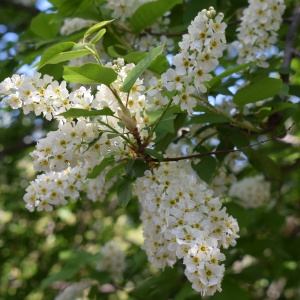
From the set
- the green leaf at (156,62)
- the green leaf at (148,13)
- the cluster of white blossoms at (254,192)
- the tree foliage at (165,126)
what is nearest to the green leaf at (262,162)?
the tree foliage at (165,126)

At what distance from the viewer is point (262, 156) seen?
7.46ft

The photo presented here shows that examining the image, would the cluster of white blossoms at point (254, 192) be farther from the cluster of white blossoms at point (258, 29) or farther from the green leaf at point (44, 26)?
the green leaf at point (44, 26)

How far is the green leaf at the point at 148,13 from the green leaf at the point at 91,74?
2.75ft

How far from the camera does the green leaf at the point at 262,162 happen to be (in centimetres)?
226

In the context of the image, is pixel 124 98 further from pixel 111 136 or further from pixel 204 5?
pixel 204 5

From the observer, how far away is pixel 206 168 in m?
2.14

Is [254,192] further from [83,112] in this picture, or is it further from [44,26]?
[83,112]

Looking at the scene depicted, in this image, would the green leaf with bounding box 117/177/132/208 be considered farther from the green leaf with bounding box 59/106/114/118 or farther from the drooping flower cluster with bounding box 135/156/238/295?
the green leaf with bounding box 59/106/114/118

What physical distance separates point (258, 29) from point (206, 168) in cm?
69

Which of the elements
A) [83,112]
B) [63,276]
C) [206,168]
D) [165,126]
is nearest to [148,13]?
[165,126]

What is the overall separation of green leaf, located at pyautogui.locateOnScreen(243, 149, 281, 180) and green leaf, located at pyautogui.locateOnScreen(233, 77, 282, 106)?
308mm

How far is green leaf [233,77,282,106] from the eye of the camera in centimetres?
188

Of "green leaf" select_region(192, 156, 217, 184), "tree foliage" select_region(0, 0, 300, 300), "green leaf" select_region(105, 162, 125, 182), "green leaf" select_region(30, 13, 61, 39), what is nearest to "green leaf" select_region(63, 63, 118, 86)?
"tree foliage" select_region(0, 0, 300, 300)

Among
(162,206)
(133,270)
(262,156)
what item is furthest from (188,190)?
(133,270)
